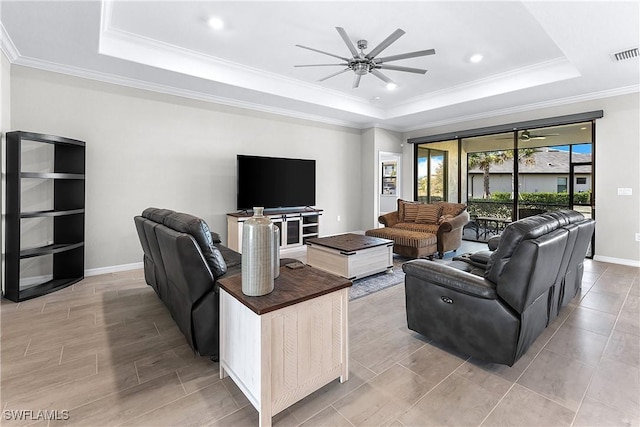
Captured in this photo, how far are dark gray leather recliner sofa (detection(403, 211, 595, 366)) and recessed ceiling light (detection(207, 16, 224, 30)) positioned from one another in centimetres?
315

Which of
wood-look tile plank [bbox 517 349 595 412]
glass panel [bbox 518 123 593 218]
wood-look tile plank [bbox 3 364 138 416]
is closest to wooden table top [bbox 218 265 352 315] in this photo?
wood-look tile plank [bbox 3 364 138 416]

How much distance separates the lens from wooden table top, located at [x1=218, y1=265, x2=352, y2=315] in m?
1.51

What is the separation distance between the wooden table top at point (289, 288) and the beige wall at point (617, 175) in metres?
5.43

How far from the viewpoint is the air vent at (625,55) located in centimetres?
346

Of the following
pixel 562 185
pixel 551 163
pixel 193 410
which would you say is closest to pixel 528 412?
pixel 193 410

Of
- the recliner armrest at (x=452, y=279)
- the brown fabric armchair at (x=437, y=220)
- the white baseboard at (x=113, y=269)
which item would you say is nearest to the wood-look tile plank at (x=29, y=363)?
the white baseboard at (x=113, y=269)

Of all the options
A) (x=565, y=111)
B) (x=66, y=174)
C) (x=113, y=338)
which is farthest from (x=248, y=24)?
(x=565, y=111)

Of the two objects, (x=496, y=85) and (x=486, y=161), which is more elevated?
→ (x=496, y=85)

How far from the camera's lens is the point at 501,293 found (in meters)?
1.97

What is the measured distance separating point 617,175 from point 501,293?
4.66 meters

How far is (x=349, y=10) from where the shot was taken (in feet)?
10.4

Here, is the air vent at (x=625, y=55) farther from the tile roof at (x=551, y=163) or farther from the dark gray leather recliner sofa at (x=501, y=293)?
the dark gray leather recliner sofa at (x=501, y=293)

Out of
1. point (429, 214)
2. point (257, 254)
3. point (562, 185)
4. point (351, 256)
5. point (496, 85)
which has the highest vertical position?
point (496, 85)

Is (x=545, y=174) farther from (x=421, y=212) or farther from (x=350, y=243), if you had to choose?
(x=350, y=243)
